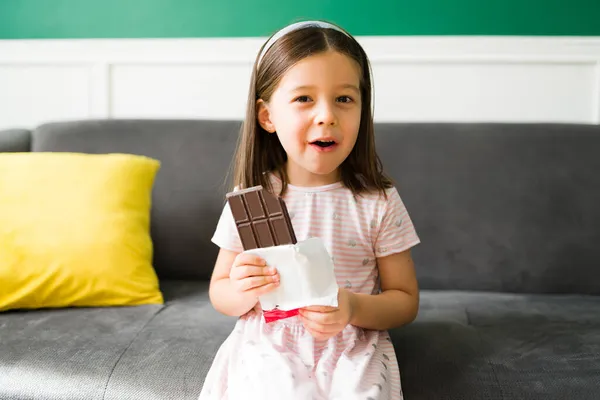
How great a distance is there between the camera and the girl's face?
1542 mm

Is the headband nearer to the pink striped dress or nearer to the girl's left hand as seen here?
the pink striped dress

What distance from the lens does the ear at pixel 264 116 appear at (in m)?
1.72

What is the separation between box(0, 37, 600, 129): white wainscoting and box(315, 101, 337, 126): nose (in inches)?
53.7

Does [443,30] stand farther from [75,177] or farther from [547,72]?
[75,177]

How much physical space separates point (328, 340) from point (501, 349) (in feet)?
1.60

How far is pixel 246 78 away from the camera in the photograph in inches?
114

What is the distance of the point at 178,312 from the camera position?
1972 millimetres

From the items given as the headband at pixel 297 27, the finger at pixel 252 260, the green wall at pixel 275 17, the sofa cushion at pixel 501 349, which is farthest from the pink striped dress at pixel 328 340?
the green wall at pixel 275 17

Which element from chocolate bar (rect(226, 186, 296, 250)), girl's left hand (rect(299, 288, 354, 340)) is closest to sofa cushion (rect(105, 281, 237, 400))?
girl's left hand (rect(299, 288, 354, 340))

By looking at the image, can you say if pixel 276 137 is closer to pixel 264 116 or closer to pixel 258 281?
pixel 264 116

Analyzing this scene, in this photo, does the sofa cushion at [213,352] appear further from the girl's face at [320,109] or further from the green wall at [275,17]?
the green wall at [275,17]

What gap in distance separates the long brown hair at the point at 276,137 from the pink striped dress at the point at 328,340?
51mm

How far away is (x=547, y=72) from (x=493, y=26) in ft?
1.02

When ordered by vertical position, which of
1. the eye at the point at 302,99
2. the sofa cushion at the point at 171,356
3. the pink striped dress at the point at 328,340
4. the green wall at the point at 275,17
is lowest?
the sofa cushion at the point at 171,356
